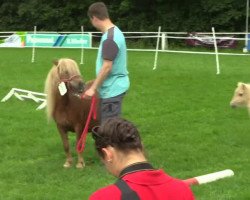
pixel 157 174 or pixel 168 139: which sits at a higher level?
pixel 157 174

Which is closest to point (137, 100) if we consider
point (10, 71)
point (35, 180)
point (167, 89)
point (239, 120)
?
point (167, 89)

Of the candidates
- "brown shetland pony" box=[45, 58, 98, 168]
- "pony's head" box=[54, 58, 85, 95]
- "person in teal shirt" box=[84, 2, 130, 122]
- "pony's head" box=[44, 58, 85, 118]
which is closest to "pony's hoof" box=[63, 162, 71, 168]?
"brown shetland pony" box=[45, 58, 98, 168]

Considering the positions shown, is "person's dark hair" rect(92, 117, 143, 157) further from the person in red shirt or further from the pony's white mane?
the pony's white mane

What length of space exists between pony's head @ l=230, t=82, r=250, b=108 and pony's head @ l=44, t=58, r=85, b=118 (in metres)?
3.35

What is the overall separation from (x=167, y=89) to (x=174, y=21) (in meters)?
26.3

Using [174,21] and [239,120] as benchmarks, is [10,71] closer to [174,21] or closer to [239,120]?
[239,120]

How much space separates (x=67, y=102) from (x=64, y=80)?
1.15ft

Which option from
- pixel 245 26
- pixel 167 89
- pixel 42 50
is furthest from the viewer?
pixel 245 26

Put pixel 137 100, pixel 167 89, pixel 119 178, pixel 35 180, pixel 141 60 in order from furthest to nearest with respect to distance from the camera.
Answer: pixel 141 60 → pixel 167 89 → pixel 137 100 → pixel 35 180 → pixel 119 178

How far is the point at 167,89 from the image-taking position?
1351cm

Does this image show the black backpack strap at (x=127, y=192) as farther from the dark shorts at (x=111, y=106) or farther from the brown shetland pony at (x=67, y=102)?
the brown shetland pony at (x=67, y=102)

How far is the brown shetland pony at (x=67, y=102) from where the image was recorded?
21.4 ft

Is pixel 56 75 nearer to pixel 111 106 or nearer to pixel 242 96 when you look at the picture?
pixel 111 106

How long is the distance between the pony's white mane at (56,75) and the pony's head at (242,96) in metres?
3.40
